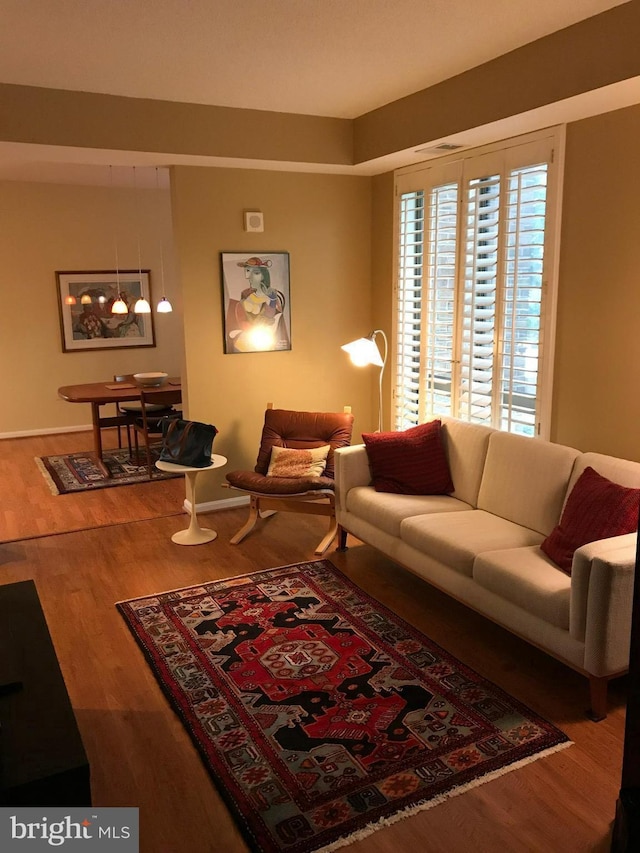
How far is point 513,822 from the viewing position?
234cm

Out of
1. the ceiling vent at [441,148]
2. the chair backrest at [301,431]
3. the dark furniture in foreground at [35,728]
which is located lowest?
the dark furniture in foreground at [35,728]

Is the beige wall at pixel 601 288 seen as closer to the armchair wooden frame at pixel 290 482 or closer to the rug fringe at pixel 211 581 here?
the armchair wooden frame at pixel 290 482

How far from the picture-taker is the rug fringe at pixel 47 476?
19.9 ft

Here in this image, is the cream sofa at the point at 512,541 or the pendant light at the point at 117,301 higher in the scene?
the pendant light at the point at 117,301

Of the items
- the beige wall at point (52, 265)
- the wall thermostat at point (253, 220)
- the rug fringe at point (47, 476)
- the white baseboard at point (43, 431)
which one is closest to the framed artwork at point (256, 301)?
the wall thermostat at point (253, 220)

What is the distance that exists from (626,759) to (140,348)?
7312mm

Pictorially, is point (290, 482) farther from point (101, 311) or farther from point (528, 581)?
point (101, 311)

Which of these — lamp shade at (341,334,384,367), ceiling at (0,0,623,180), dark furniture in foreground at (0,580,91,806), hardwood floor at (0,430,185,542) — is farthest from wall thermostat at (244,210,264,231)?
dark furniture in foreground at (0,580,91,806)

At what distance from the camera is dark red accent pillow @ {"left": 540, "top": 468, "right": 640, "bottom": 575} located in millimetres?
3029

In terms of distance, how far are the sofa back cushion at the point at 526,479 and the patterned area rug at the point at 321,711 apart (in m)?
0.85

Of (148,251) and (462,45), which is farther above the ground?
(462,45)

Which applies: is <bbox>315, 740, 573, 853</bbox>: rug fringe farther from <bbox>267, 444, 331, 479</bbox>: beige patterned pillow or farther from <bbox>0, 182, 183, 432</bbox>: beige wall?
<bbox>0, 182, 183, 432</bbox>: beige wall

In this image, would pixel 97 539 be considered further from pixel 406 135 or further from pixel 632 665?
pixel 632 665

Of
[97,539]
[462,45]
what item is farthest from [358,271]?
[97,539]
